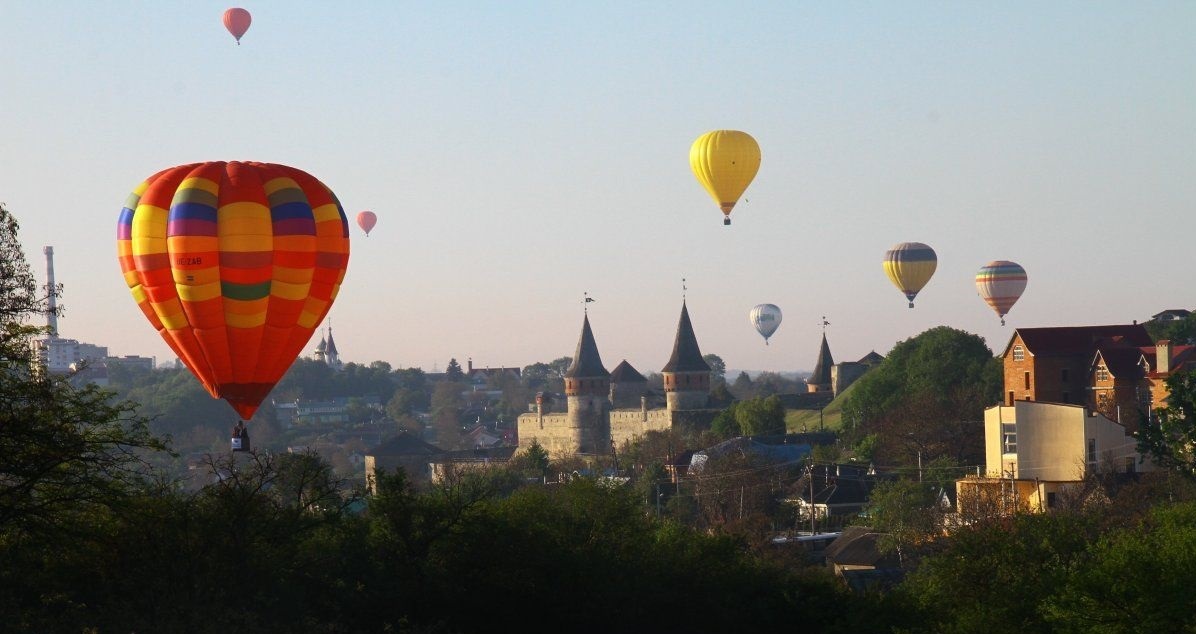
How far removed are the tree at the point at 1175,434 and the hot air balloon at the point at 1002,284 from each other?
31.4 m

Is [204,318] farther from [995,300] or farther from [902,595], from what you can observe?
[995,300]

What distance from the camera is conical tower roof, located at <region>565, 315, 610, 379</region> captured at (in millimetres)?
119537

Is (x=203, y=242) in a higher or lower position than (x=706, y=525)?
higher

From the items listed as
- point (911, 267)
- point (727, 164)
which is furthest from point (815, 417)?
point (727, 164)

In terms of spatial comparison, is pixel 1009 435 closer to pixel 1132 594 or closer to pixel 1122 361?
pixel 1122 361

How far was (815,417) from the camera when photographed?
11281cm

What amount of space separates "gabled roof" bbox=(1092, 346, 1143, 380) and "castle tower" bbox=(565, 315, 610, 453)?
162 ft

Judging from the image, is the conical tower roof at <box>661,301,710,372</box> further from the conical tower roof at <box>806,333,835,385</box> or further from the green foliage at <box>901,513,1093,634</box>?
the green foliage at <box>901,513,1093,634</box>

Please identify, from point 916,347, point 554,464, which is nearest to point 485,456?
point 554,464

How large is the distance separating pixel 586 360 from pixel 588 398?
9.88 ft

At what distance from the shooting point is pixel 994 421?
5941 centimetres

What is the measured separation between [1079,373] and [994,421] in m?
13.5

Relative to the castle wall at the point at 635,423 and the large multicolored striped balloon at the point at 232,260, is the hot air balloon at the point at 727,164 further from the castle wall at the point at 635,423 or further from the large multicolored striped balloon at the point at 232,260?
the castle wall at the point at 635,423

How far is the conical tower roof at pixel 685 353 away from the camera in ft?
376
